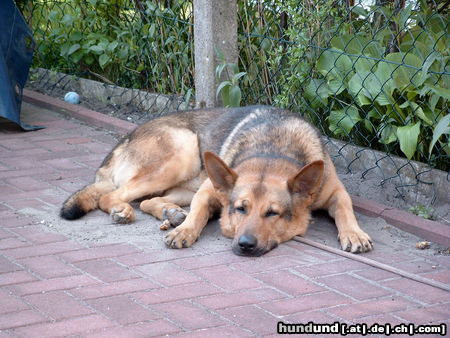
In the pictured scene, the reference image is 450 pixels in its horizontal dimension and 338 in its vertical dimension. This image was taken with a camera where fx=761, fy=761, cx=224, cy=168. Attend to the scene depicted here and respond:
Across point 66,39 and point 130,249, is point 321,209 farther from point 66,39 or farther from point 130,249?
point 66,39

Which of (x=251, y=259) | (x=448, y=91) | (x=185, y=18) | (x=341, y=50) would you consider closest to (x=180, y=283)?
(x=251, y=259)

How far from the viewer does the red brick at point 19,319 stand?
3518 mm

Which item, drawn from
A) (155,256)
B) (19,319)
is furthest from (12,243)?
(19,319)

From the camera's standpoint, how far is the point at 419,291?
396 centimetres

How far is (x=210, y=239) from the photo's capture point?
4793mm

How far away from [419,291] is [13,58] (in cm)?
486

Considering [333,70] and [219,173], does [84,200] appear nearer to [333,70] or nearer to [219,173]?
[219,173]

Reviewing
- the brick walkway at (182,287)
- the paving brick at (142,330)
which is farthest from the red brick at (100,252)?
the paving brick at (142,330)

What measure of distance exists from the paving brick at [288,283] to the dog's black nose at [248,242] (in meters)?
0.25

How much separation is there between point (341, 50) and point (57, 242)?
2.71 metres

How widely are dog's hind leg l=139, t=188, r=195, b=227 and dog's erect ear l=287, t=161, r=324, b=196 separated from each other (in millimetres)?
813

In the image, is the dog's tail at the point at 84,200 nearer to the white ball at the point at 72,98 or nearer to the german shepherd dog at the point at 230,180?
the german shepherd dog at the point at 230,180

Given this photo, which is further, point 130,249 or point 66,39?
point 66,39

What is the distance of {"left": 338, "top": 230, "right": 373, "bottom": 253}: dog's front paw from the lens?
14.8 feet
